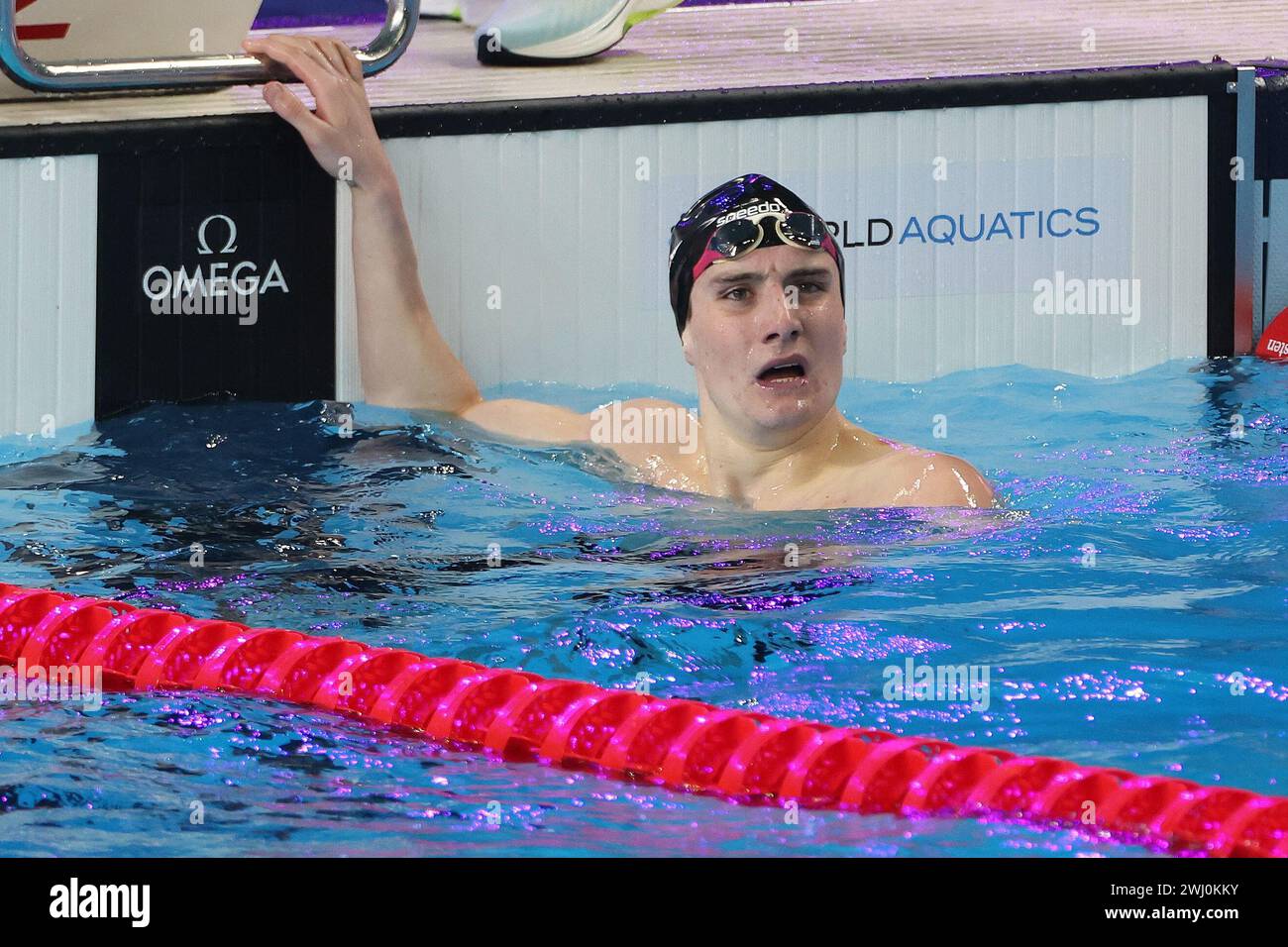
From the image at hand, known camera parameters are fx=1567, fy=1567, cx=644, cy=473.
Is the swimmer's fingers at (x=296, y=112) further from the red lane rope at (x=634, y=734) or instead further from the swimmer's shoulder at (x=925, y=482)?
the swimmer's shoulder at (x=925, y=482)

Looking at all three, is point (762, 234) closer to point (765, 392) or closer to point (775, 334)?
point (775, 334)

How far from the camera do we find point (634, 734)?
7.93 ft

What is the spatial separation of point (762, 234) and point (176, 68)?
2714mm

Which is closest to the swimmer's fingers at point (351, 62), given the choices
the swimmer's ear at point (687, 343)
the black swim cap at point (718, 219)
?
the black swim cap at point (718, 219)

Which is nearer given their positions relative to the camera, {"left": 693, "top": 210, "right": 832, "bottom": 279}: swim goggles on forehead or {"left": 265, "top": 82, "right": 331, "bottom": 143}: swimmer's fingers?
{"left": 693, "top": 210, "right": 832, "bottom": 279}: swim goggles on forehead

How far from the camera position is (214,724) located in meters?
2.57

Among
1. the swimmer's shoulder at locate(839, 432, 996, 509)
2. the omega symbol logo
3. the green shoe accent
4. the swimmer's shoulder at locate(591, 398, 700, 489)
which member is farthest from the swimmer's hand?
the swimmer's shoulder at locate(839, 432, 996, 509)

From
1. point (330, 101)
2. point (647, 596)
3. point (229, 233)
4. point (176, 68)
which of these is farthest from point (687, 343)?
point (176, 68)

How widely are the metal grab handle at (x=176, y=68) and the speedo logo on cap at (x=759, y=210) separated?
7.09 feet

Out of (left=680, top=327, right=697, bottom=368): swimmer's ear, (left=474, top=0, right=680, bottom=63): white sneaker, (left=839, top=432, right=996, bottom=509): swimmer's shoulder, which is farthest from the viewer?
(left=474, top=0, right=680, bottom=63): white sneaker

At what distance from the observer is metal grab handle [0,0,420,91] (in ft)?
17.4

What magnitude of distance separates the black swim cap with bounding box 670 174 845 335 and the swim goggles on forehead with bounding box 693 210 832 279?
12mm

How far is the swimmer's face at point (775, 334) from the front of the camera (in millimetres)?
3631

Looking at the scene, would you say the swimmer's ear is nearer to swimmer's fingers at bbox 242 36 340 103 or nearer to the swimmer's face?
the swimmer's face
